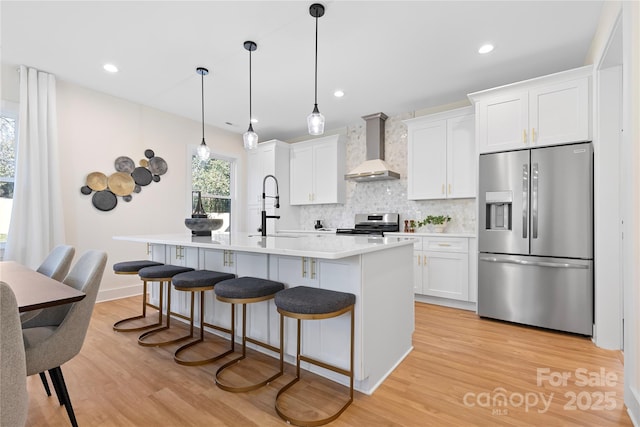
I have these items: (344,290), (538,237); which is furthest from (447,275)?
(344,290)

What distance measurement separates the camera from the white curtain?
325 cm

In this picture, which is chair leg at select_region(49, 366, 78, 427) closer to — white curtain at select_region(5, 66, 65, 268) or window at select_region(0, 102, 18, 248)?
white curtain at select_region(5, 66, 65, 268)

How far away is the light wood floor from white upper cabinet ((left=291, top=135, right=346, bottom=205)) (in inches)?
122

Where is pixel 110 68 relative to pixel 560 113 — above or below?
above

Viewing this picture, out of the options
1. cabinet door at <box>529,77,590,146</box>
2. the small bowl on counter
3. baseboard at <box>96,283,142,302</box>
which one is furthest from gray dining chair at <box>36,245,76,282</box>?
cabinet door at <box>529,77,590,146</box>

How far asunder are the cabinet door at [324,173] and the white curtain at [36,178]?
3.56m

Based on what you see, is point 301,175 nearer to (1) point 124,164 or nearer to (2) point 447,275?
(1) point 124,164

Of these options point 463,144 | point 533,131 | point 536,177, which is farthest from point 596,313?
point 463,144

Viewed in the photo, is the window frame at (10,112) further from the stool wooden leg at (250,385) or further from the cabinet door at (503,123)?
the cabinet door at (503,123)

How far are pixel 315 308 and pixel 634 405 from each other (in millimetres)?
1764

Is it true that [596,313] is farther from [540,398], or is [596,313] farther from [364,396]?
[364,396]

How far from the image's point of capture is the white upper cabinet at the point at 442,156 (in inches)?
151

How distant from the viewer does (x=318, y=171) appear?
210 inches

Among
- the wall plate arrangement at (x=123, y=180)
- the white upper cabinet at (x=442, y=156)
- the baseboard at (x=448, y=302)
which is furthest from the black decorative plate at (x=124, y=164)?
the baseboard at (x=448, y=302)
